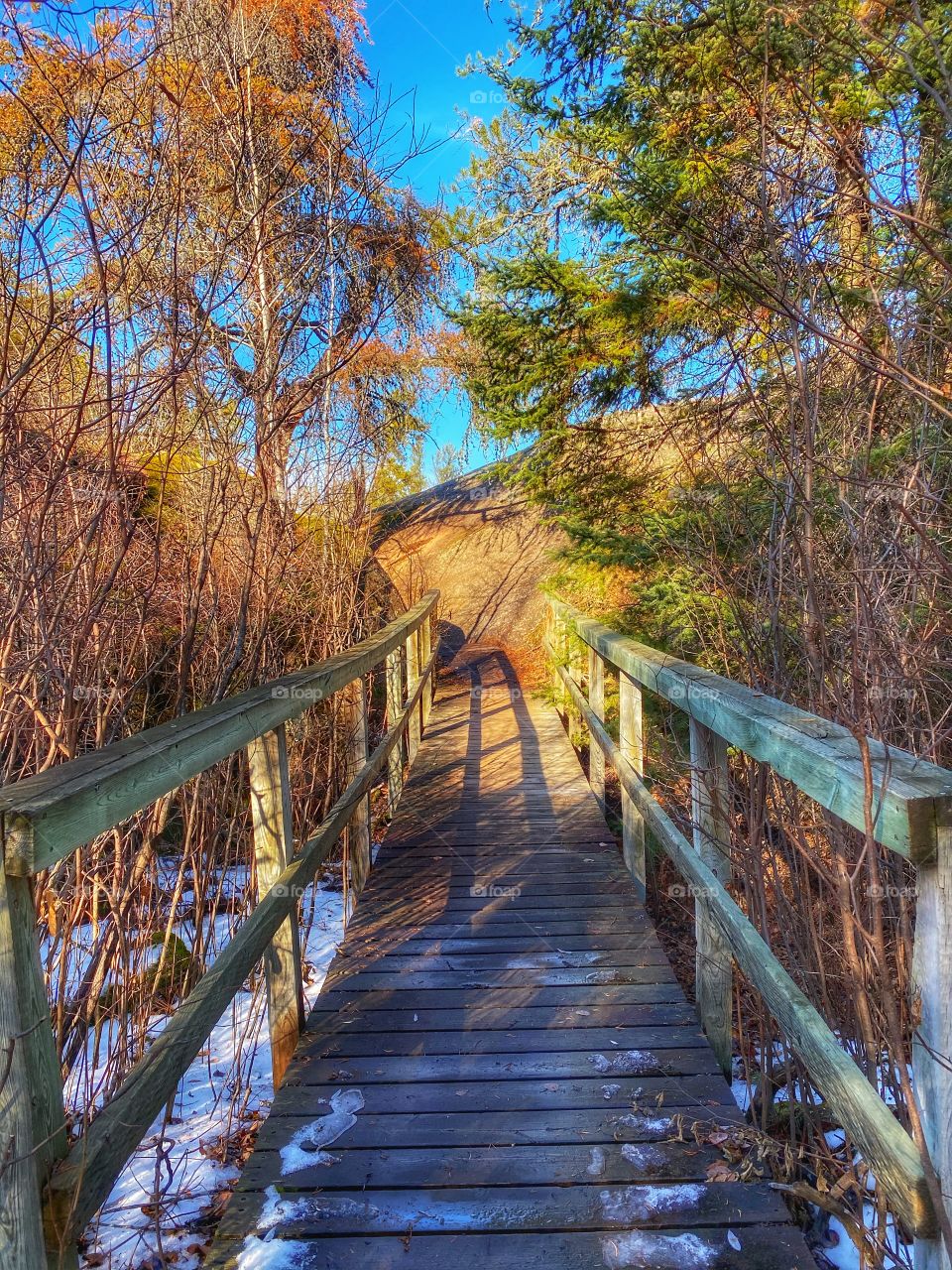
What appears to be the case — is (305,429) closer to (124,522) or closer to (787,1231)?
(124,522)

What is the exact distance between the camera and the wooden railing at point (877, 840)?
121 cm

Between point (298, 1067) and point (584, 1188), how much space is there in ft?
3.48

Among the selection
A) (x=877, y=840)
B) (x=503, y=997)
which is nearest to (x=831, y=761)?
(x=877, y=840)

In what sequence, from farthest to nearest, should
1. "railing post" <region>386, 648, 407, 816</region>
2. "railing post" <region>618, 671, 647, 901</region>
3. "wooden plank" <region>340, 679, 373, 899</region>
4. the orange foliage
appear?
1. the orange foliage
2. "railing post" <region>386, 648, 407, 816</region>
3. "wooden plank" <region>340, 679, 373, 899</region>
4. "railing post" <region>618, 671, 647, 901</region>

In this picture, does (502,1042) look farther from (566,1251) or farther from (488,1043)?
(566,1251)

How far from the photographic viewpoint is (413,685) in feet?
25.6

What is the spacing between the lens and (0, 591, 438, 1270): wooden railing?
123 centimetres

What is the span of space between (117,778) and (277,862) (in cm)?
129

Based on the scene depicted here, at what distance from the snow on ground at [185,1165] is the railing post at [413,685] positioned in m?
3.30

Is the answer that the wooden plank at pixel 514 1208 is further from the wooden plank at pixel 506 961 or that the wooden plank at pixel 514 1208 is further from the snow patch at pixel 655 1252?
the wooden plank at pixel 506 961

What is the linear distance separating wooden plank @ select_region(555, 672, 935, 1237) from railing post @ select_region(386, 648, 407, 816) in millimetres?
3557

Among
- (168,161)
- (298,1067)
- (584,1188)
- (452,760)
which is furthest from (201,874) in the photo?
(452,760)

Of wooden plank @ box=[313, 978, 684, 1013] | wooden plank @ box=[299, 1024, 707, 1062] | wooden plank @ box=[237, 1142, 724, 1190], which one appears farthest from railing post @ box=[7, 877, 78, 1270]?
wooden plank @ box=[313, 978, 684, 1013]

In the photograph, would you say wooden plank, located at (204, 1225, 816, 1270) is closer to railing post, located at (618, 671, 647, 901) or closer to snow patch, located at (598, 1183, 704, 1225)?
snow patch, located at (598, 1183, 704, 1225)
